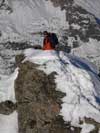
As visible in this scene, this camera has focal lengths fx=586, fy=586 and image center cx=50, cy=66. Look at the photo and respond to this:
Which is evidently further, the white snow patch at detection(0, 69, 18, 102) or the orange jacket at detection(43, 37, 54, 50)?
the white snow patch at detection(0, 69, 18, 102)

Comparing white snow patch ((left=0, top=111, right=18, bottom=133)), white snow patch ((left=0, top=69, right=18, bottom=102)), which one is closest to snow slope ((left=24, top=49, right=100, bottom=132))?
white snow patch ((left=0, top=69, right=18, bottom=102))

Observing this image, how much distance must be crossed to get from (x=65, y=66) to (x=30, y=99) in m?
3.63

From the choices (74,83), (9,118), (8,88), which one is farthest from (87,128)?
(8,88)

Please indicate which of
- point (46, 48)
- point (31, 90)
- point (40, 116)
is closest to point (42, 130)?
point (40, 116)

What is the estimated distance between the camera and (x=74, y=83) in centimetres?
4153

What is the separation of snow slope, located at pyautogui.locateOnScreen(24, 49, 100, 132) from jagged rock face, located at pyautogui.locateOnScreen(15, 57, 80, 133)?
45 centimetres

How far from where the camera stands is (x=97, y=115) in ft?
127

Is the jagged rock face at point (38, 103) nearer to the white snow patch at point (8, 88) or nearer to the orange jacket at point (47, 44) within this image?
the orange jacket at point (47, 44)

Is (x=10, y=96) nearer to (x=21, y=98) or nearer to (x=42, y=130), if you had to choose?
(x=21, y=98)

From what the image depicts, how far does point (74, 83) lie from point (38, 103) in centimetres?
292

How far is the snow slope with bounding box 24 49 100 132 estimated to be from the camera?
38812 millimetres

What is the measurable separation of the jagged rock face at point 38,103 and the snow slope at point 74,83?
45 centimetres

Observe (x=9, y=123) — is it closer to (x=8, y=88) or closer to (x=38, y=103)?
(x=38, y=103)

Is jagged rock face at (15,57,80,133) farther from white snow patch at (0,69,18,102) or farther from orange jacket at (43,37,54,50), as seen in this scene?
white snow patch at (0,69,18,102)
